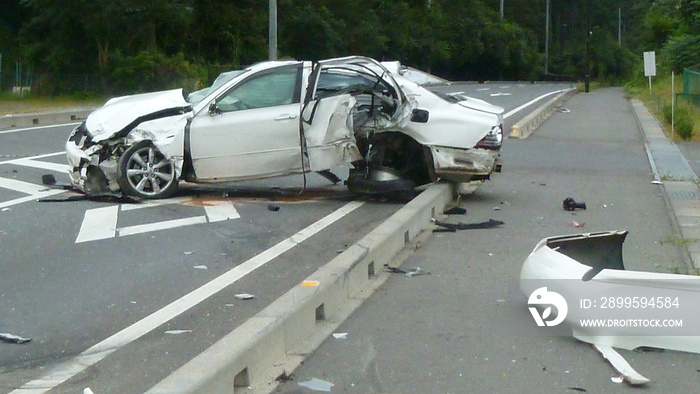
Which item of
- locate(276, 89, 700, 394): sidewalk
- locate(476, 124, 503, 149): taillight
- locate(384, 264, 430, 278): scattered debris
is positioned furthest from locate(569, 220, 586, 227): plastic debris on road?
locate(384, 264, 430, 278): scattered debris

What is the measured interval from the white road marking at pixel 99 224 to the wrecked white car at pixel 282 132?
2.16 ft

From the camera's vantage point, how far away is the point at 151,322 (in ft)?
22.6

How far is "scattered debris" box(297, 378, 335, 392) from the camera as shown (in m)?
Result: 5.39

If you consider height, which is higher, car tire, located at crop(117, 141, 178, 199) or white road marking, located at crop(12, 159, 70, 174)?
car tire, located at crop(117, 141, 178, 199)

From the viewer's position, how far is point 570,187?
46.3 feet

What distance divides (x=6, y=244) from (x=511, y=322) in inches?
204

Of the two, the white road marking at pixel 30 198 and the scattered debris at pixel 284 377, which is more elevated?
the white road marking at pixel 30 198

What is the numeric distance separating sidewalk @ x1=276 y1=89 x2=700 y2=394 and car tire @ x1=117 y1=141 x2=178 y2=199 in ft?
11.7

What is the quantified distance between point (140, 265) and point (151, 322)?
1.85 m

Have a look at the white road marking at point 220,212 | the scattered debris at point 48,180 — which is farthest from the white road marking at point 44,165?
the white road marking at point 220,212

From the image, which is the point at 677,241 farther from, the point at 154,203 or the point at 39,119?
the point at 39,119

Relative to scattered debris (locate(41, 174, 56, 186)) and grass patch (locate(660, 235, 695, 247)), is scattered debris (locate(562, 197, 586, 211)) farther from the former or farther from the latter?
scattered debris (locate(41, 174, 56, 186))

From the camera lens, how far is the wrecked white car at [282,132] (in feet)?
38.1

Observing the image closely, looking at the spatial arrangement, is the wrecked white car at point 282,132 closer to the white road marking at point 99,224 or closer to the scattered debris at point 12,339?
the white road marking at point 99,224
